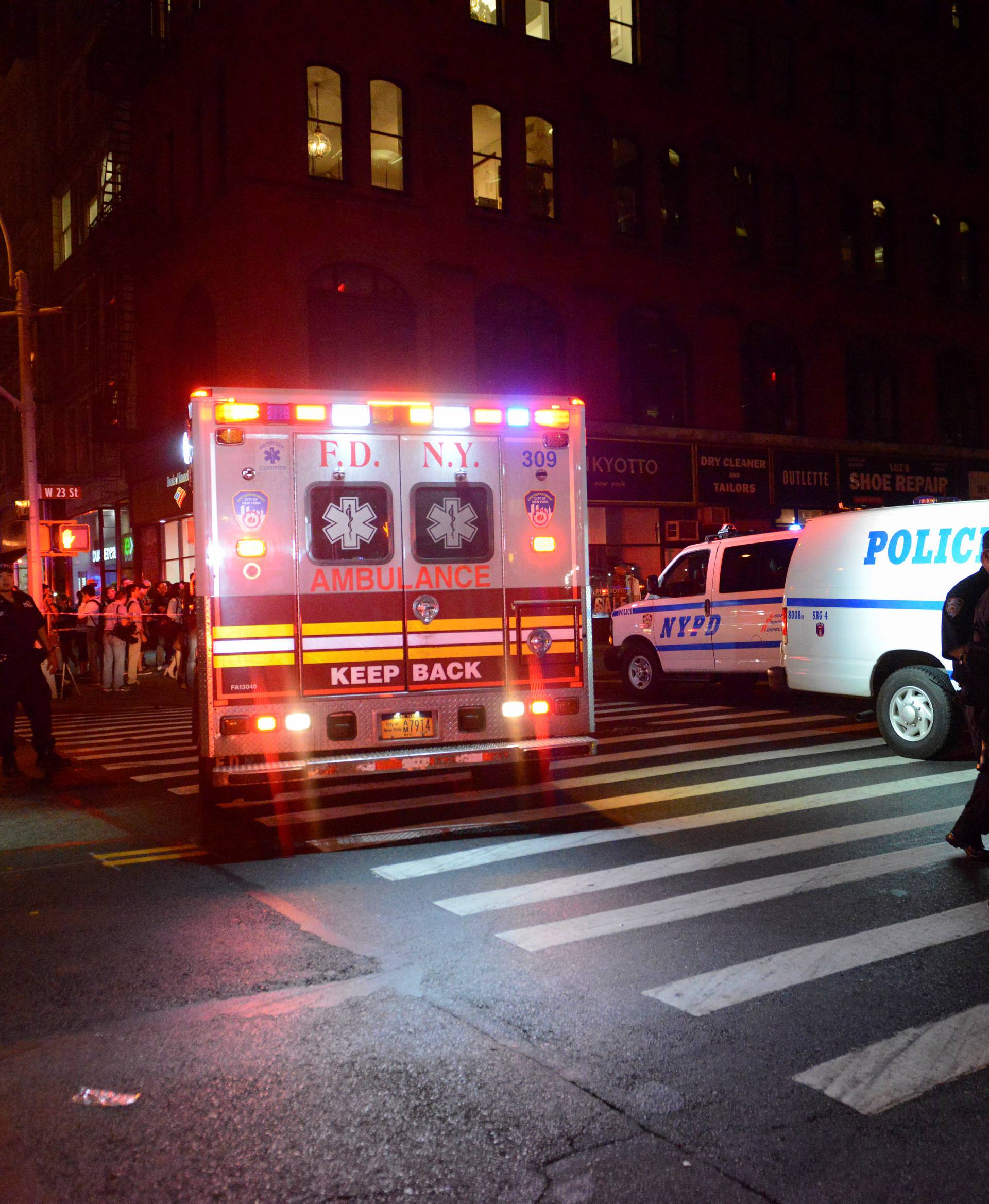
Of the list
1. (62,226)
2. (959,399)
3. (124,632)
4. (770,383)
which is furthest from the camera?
(62,226)

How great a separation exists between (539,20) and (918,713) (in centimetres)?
2205

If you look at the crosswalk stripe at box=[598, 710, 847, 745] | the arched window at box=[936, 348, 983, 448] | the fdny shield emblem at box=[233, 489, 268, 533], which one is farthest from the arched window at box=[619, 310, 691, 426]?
the fdny shield emblem at box=[233, 489, 268, 533]

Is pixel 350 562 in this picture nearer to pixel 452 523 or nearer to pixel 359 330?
pixel 452 523

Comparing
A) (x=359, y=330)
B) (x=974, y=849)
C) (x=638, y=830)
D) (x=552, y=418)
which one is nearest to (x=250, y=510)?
(x=552, y=418)

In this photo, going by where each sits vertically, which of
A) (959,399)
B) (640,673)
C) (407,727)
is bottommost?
(640,673)

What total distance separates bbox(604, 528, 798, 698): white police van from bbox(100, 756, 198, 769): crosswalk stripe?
6.75 meters

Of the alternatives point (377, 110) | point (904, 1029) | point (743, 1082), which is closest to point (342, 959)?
point (743, 1082)

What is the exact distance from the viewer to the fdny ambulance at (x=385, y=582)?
773 cm

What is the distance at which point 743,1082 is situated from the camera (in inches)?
151

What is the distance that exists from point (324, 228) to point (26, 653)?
Answer: 14868 millimetres

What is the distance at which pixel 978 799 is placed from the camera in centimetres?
650

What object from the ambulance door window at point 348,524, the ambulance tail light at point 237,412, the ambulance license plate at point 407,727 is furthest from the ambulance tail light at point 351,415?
the ambulance license plate at point 407,727

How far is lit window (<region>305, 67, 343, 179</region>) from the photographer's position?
22920mm

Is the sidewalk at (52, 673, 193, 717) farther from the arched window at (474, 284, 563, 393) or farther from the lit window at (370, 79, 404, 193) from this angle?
the lit window at (370, 79, 404, 193)
